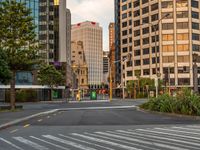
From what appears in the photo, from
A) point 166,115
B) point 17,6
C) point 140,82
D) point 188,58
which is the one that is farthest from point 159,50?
point 166,115

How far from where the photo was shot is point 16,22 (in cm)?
4003

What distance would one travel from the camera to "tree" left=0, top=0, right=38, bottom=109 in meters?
39.7

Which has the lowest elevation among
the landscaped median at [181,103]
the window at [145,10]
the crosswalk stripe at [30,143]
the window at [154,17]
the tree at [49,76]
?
the crosswalk stripe at [30,143]

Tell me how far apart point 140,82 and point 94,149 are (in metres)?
98.1

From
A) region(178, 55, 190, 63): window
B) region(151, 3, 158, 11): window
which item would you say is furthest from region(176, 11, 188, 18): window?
region(178, 55, 190, 63): window

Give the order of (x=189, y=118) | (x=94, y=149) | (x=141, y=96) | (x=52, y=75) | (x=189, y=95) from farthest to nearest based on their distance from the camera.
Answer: (x=141, y=96), (x=52, y=75), (x=189, y=95), (x=189, y=118), (x=94, y=149)

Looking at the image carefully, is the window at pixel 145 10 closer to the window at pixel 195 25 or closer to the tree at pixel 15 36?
the window at pixel 195 25

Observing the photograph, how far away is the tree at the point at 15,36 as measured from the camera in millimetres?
39656

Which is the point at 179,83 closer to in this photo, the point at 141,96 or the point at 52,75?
the point at 141,96

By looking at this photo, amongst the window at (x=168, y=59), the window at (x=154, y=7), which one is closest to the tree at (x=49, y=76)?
the window at (x=168, y=59)

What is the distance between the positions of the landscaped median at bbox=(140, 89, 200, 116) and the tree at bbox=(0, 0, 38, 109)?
14219mm

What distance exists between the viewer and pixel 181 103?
2806 cm

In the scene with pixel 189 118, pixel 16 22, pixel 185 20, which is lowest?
pixel 189 118

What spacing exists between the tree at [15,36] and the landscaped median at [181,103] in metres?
14.2
